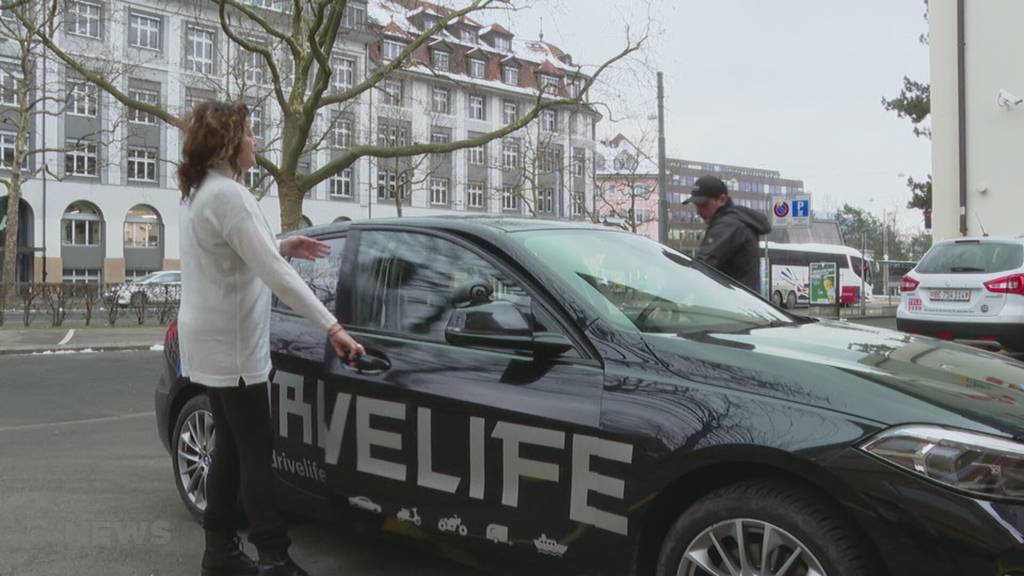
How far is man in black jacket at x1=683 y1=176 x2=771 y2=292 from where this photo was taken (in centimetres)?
521

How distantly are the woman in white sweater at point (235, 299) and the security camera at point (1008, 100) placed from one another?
21987 millimetres

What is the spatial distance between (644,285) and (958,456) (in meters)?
1.30

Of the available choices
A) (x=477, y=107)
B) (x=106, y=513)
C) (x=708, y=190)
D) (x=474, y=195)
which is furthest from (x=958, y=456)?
(x=477, y=107)

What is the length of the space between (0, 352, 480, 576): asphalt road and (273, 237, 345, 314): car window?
0.96m

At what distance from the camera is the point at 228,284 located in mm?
2857

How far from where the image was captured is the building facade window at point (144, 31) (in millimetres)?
41688

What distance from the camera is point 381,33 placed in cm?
2119

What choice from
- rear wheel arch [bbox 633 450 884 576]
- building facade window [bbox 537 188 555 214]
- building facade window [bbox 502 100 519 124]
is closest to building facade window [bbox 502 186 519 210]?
building facade window [bbox 537 188 555 214]

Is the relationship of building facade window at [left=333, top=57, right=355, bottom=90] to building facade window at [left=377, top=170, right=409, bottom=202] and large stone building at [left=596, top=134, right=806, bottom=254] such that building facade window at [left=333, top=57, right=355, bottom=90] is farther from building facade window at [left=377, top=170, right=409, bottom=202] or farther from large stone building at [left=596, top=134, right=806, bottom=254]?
large stone building at [left=596, top=134, right=806, bottom=254]

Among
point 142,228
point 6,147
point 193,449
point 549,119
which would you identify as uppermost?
point 549,119

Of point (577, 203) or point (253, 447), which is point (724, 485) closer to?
point (253, 447)

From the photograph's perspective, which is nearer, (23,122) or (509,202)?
(23,122)

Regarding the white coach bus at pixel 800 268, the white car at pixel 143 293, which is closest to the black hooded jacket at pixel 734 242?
the white car at pixel 143 293

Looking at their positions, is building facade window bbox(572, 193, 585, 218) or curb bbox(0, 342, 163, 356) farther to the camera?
building facade window bbox(572, 193, 585, 218)
